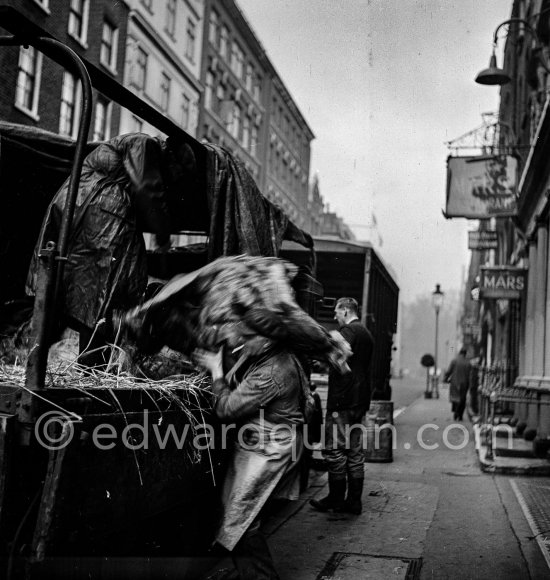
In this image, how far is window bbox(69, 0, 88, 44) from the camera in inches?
914

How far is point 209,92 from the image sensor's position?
37.3m

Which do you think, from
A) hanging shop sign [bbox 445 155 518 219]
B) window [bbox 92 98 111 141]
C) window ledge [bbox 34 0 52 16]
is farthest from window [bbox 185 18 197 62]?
hanging shop sign [bbox 445 155 518 219]

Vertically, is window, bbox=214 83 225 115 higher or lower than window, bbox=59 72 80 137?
higher

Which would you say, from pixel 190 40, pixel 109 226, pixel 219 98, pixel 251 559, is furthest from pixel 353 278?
pixel 219 98

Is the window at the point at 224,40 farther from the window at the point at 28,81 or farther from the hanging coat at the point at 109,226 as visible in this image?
the hanging coat at the point at 109,226

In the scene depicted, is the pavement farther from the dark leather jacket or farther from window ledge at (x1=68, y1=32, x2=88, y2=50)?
window ledge at (x1=68, y1=32, x2=88, y2=50)

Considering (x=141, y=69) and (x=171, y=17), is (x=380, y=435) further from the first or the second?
(x=171, y=17)

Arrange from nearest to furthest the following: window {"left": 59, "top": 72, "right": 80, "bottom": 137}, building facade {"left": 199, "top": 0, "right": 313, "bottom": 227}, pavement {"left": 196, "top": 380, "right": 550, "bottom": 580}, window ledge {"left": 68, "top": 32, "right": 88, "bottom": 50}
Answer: pavement {"left": 196, "top": 380, "right": 550, "bottom": 580}, window {"left": 59, "top": 72, "right": 80, "bottom": 137}, window ledge {"left": 68, "top": 32, "right": 88, "bottom": 50}, building facade {"left": 199, "top": 0, "right": 313, "bottom": 227}

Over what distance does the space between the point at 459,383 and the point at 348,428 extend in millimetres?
12208

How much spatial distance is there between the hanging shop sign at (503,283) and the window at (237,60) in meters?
27.3

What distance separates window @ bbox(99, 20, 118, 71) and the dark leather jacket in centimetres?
2327

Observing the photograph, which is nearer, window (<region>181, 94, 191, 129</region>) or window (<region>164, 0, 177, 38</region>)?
window (<region>164, 0, 177, 38</region>)

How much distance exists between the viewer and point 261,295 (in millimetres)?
4230

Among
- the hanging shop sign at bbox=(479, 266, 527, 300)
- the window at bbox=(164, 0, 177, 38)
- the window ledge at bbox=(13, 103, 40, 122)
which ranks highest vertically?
the window at bbox=(164, 0, 177, 38)
